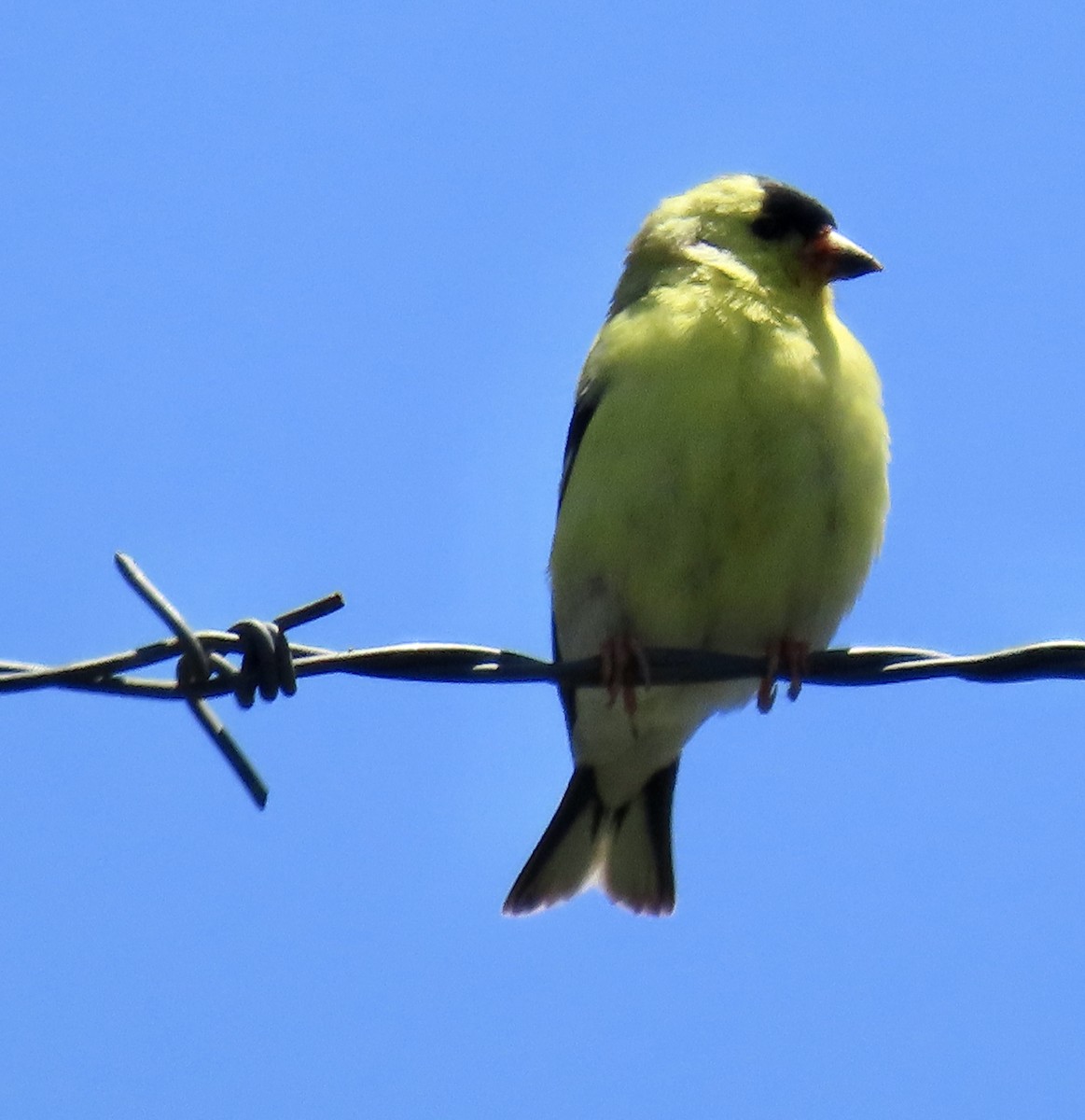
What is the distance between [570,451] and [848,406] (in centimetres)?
71

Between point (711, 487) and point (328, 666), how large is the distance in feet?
4.71

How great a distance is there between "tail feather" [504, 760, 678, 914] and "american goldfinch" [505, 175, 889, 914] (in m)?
0.01

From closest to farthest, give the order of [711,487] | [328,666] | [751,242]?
[328,666] < [711,487] < [751,242]

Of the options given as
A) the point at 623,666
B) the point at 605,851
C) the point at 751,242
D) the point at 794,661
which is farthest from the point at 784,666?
the point at 751,242

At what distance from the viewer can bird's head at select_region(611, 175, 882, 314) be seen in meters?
4.52

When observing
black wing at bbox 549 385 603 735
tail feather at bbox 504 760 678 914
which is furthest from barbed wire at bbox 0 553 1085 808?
tail feather at bbox 504 760 678 914

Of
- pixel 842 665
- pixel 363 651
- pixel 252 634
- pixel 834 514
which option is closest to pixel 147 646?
pixel 252 634

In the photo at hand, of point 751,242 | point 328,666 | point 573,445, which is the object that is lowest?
point 328,666

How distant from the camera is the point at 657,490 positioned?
378 centimetres

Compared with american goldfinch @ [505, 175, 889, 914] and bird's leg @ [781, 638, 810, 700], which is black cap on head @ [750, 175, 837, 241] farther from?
bird's leg @ [781, 638, 810, 700]

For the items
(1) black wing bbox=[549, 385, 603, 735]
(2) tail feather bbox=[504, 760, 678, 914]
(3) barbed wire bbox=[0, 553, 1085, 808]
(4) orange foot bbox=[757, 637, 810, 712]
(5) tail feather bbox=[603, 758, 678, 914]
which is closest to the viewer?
(3) barbed wire bbox=[0, 553, 1085, 808]

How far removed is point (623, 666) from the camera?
385 centimetres

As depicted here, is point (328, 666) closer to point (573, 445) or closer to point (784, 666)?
point (784, 666)

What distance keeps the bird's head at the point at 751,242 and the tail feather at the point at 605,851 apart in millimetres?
1309
